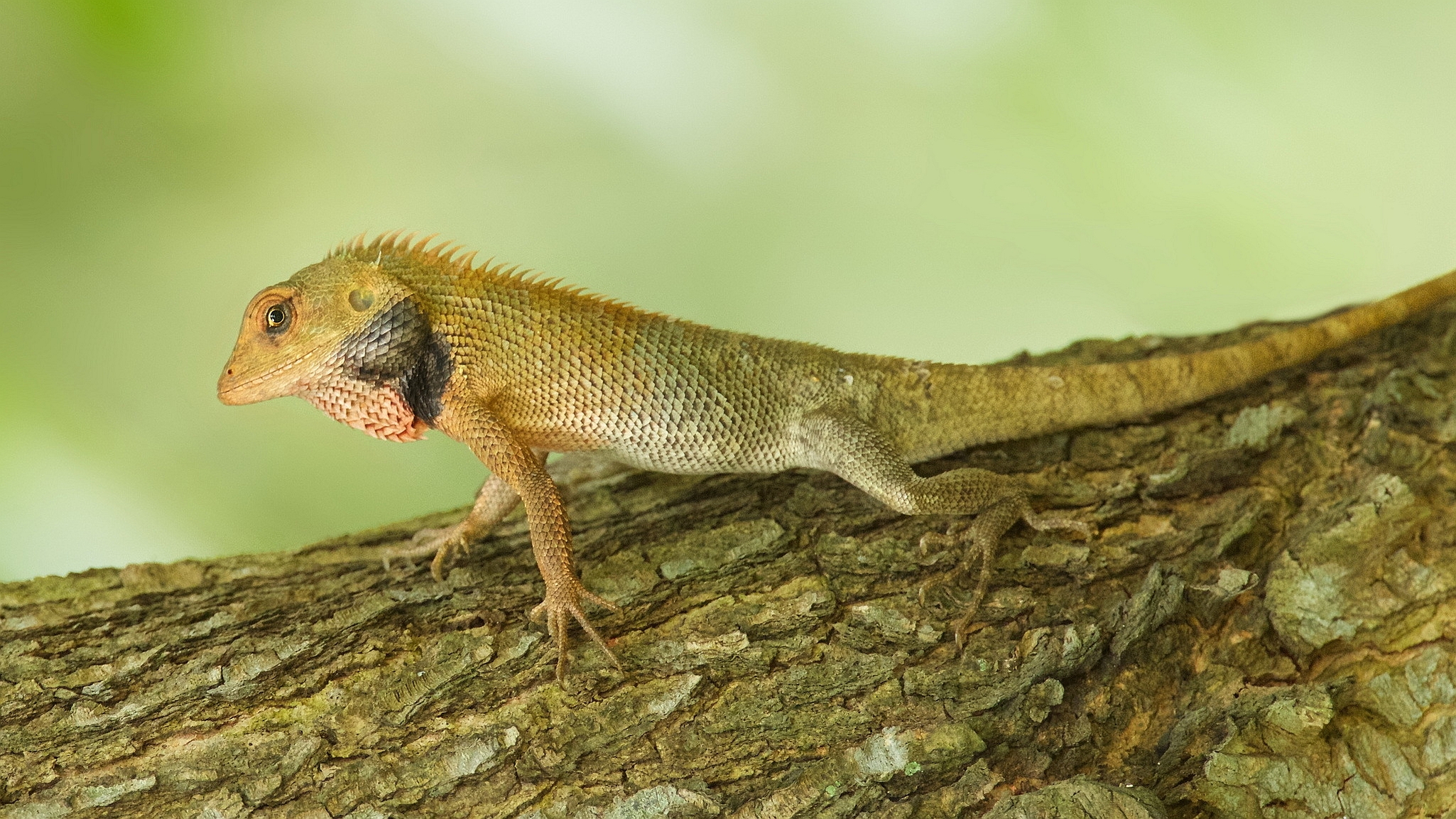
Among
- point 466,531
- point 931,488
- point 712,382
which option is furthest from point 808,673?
point 466,531

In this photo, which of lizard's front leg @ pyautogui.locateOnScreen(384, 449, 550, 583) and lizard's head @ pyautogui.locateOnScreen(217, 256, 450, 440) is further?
lizard's front leg @ pyautogui.locateOnScreen(384, 449, 550, 583)

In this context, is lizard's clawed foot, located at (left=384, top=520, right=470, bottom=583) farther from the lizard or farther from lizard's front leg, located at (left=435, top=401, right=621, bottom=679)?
lizard's front leg, located at (left=435, top=401, right=621, bottom=679)

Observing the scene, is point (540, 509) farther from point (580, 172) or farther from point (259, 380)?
point (580, 172)

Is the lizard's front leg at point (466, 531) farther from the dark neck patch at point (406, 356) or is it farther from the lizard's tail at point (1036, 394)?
the lizard's tail at point (1036, 394)

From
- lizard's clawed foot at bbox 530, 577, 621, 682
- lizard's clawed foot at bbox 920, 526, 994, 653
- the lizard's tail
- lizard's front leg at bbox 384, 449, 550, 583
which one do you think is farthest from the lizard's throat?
lizard's clawed foot at bbox 920, 526, 994, 653

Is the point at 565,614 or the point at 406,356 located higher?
the point at 406,356

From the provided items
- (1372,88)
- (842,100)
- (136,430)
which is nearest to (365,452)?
(136,430)

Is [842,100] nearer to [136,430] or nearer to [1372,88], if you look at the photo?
[1372,88]
